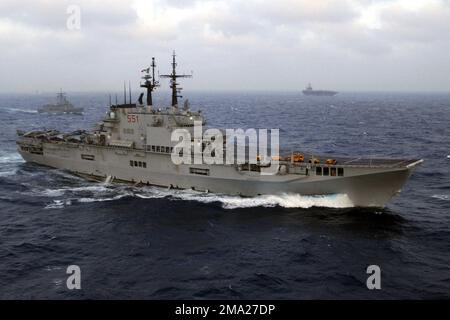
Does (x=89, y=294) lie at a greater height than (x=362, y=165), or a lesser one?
lesser

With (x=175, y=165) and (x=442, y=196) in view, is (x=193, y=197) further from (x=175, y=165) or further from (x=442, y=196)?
(x=442, y=196)

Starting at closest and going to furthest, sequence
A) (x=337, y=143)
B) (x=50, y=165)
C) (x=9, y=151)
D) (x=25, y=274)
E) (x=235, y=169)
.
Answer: (x=25, y=274) < (x=235, y=169) < (x=50, y=165) < (x=9, y=151) < (x=337, y=143)

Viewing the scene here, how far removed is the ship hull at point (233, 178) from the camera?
1329 inches

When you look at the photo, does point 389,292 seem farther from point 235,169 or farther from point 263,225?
point 235,169

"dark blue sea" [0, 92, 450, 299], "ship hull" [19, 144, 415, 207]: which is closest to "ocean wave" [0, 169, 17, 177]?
"dark blue sea" [0, 92, 450, 299]

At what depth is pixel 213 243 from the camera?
29.1 metres

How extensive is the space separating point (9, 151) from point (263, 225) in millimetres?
45739

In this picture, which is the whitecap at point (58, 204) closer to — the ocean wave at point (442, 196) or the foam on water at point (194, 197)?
the foam on water at point (194, 197)

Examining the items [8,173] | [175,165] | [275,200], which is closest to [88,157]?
[8,173]

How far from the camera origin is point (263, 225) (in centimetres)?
3219

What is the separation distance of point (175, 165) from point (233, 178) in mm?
5704

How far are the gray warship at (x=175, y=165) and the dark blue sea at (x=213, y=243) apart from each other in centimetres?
111

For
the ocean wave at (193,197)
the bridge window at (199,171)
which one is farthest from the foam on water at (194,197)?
the bridge window at (199,171)
